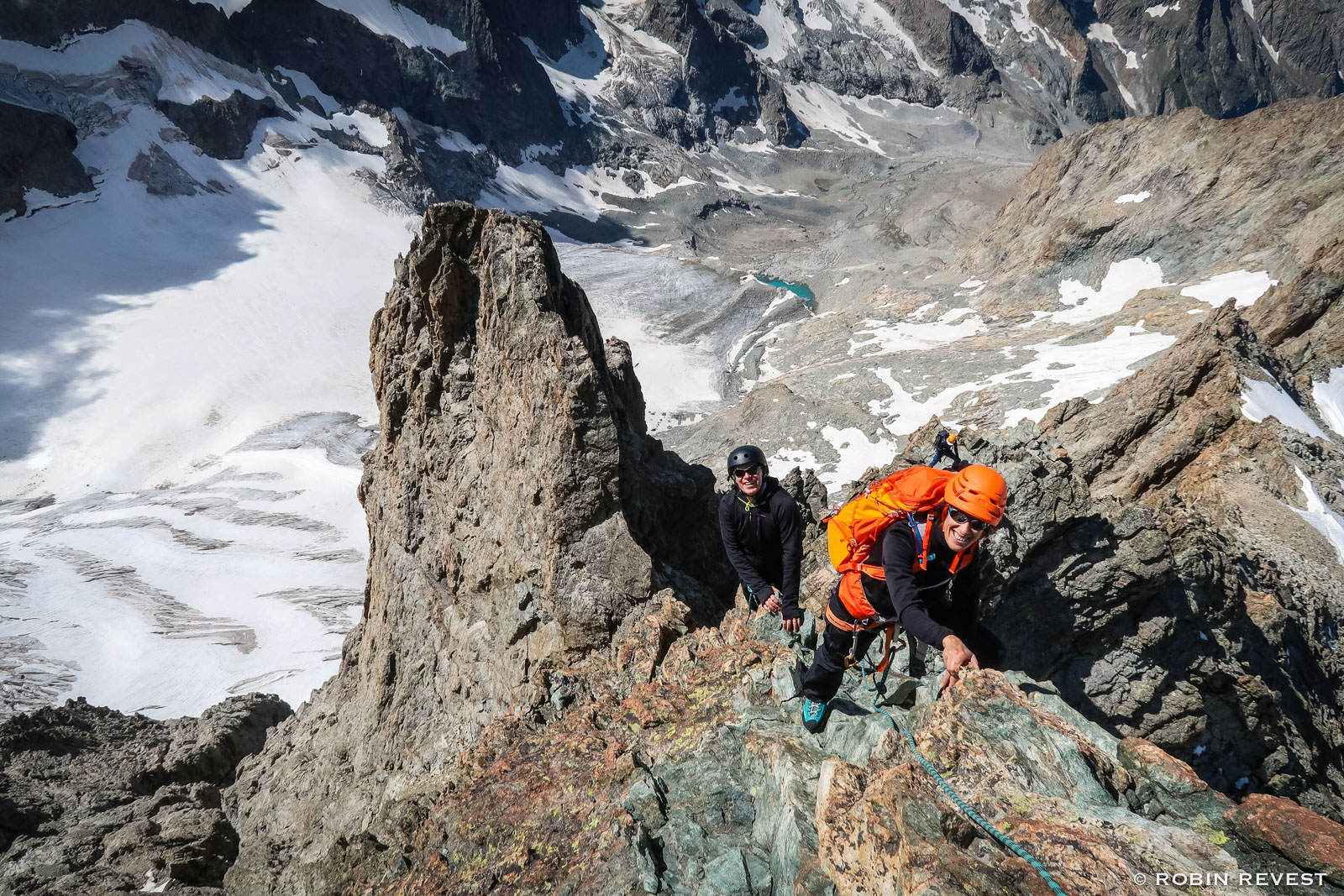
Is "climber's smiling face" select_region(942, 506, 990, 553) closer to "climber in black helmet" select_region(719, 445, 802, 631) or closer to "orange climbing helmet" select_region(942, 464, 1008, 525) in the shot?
"orange climbing helmet" select_region(942, 464, 1008, 525)

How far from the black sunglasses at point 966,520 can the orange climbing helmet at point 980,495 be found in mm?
76

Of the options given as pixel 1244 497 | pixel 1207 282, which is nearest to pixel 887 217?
pixel 1207 282

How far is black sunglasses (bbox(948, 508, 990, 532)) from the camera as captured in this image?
4285mm

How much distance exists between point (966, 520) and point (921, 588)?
0.65m

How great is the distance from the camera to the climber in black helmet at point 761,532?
6.69 metres

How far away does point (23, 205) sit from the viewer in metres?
68.1

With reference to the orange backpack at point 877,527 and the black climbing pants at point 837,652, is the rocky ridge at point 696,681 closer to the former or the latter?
the black climbing pants at point 837,652

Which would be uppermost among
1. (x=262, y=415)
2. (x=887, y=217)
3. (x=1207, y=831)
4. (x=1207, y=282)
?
(x=887, y=217)

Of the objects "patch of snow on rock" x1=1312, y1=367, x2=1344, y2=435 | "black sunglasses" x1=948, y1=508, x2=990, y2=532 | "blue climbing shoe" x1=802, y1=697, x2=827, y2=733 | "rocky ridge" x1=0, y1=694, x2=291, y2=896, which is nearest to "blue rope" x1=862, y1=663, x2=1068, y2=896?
"blue climbing shoe" x1=802, y1=697, x2=827, y2=733

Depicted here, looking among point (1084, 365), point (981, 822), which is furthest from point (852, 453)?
point (981, 822)

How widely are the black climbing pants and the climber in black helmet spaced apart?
133 cm

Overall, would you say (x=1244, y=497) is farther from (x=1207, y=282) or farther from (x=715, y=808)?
(x=1207, y=282)

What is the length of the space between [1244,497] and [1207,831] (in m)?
11.2

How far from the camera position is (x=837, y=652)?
5230 mm
